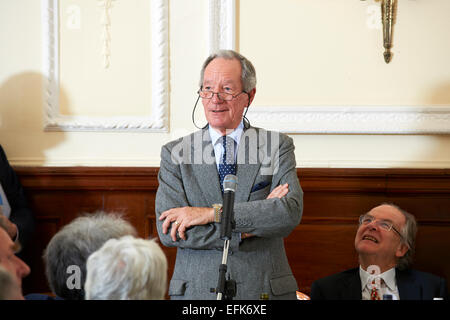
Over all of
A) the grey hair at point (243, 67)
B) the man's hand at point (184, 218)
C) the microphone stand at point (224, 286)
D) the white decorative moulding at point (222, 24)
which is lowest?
the microphone stand at point (224, 286)

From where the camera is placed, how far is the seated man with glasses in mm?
2779

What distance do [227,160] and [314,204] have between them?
137 cm

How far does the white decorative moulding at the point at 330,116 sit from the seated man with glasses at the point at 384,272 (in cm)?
72

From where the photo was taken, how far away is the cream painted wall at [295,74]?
3.71 meters

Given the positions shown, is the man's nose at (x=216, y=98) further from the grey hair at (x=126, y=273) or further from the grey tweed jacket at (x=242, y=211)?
the grey hair at (x=126, y=273)

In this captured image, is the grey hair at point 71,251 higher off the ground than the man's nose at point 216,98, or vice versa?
the man's nose at point 216,98

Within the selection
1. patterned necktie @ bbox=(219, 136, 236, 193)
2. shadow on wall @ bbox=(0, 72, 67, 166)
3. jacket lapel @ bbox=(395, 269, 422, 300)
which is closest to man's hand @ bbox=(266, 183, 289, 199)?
patterned necktie @ bbox=(219, 136, 236, 193)

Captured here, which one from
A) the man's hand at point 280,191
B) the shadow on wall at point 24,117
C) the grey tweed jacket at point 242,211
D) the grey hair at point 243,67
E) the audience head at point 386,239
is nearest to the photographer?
the grey tweed jacket at point 242,211

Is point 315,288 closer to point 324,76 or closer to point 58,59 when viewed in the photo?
point 324,76

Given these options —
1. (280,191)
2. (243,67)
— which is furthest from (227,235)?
(243,67)

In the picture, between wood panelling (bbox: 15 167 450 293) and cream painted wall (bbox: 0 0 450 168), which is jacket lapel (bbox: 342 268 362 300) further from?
cream painted wall (bbox: 0 0 450 168)

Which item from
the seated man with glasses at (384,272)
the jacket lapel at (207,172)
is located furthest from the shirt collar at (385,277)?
the jacket lapel at (207,172)

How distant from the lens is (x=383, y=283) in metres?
2.91
